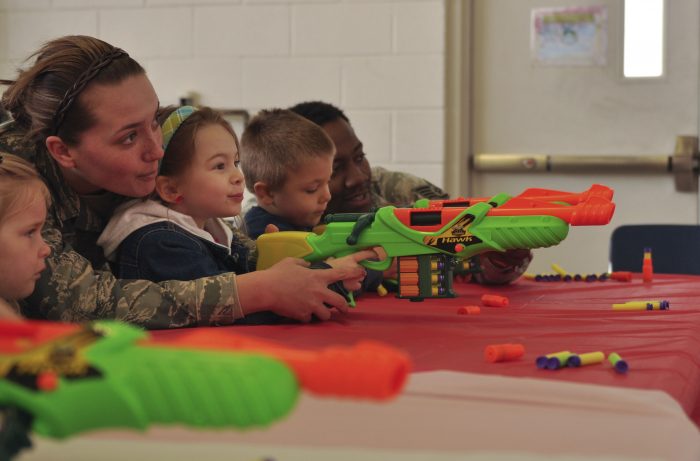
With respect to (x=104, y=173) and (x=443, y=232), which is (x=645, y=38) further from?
(x=104, y=173)

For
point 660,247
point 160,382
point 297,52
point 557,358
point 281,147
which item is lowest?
point 660,247

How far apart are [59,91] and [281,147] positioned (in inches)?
24.6

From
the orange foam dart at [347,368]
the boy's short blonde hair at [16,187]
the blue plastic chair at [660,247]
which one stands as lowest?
the blue plastic chair at [660,247]

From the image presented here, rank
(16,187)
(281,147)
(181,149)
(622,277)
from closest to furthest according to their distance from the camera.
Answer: (16,187) < (181,149) < (281,147) < (622,277)

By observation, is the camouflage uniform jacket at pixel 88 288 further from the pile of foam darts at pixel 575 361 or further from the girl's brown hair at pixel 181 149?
the pile of foam darts at pixel 575 361

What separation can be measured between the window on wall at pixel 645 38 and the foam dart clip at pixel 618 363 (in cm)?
258

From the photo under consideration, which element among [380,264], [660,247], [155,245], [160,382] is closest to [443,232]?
[380,264]

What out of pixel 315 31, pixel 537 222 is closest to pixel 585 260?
pixel 315 31

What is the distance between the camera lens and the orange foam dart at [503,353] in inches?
41.4

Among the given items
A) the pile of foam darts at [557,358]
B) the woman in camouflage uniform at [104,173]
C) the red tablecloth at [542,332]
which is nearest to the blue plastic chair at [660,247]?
the red tablecloth at [542,332]

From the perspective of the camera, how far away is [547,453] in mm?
736

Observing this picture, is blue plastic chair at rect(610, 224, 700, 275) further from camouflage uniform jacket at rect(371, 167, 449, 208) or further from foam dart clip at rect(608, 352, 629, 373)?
foam dart clip at rect(608, 352, 629, 373)

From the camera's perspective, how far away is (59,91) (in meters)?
1.47

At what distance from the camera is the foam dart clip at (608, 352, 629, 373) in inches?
39.0
